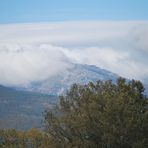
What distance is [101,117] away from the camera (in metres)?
60.0

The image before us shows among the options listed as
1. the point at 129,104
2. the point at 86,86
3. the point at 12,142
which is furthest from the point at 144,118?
the point at 12,142

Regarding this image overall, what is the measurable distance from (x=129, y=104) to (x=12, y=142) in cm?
4963

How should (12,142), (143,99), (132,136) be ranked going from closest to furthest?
(132,136) < (143,99) < (12,142)

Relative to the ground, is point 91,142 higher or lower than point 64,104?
lower

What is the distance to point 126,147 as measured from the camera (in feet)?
193

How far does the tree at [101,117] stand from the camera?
58.8 meters

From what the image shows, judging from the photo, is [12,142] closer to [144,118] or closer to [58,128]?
[58,128]

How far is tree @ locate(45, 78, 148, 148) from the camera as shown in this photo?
5875 centimetres

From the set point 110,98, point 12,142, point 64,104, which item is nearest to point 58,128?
point 64,104

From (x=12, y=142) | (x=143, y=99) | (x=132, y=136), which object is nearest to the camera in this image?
(x=132, y=136)

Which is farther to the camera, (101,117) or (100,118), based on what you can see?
(100,118)

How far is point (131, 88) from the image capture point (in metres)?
65.1

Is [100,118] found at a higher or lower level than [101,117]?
lower

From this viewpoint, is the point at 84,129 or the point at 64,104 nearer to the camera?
the point at 84,129
